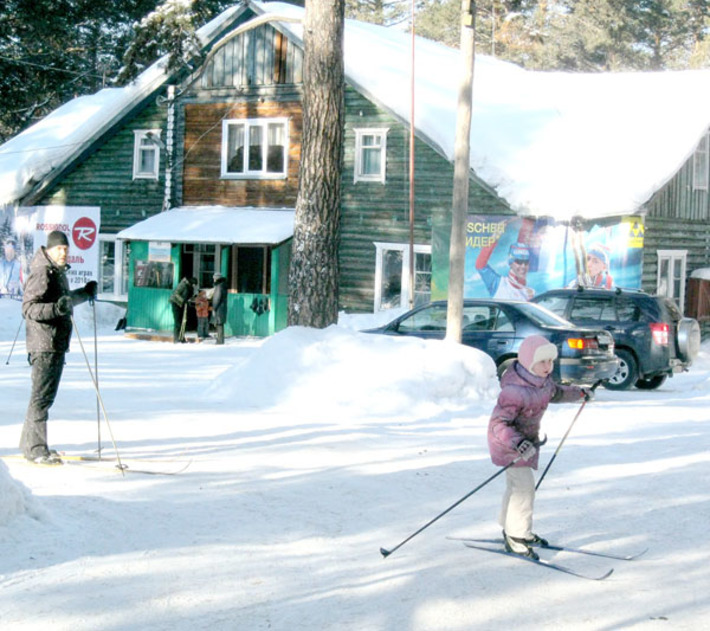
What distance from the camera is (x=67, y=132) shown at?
35.2 meters

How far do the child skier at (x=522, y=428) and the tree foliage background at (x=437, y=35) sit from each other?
110 ft

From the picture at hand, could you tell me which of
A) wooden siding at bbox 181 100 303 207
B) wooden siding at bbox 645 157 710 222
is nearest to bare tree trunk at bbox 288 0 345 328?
wooden siding at bbox 645 157 710 222

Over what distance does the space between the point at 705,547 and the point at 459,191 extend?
8958 millimetres

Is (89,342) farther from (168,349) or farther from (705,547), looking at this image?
(705,547)

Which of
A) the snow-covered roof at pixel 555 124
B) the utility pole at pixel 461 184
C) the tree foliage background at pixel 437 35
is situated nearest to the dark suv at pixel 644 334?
the utility pole at pixel 461 184

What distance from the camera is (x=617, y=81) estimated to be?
32438 millimetres

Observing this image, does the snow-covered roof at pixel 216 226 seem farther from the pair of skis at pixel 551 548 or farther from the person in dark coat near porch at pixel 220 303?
the pair of skis at pixel 551 548

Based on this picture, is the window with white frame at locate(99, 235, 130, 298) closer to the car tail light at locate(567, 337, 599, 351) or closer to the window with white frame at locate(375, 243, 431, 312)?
the window with white frame at locate(375, 243, 431, 312)

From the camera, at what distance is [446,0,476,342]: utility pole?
15589 millimetres

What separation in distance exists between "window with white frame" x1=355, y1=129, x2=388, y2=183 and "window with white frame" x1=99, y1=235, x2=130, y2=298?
24.3 feet

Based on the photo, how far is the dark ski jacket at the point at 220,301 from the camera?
25031 mm

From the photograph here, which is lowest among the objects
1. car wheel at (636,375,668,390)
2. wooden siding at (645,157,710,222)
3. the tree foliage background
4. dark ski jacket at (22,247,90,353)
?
car wheel at (636,375,668,390)

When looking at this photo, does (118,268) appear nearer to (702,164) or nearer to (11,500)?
(702,164)

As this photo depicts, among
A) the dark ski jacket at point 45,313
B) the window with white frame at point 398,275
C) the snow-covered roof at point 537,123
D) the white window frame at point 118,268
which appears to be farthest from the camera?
the white window frame at point 118,268
